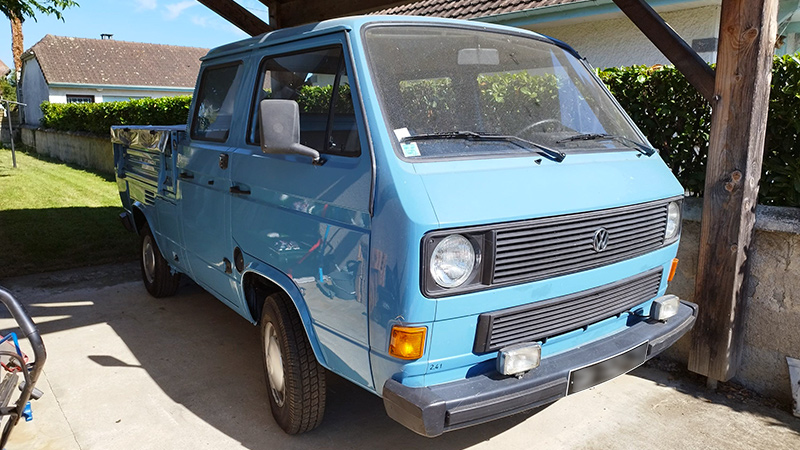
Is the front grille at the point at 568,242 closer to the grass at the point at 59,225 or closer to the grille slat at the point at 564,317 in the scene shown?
the grille slat at the point at 564,317

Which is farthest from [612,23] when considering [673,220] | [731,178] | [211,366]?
[211,366]

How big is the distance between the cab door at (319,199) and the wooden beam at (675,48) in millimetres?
2414

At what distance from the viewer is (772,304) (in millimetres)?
4125

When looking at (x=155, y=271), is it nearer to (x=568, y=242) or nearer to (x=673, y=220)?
(x=568, y=242)

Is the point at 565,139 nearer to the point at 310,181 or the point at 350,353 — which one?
the point at 310,181

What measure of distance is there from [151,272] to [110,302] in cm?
45

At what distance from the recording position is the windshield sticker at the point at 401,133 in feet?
9.41

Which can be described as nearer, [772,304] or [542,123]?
[542,123]

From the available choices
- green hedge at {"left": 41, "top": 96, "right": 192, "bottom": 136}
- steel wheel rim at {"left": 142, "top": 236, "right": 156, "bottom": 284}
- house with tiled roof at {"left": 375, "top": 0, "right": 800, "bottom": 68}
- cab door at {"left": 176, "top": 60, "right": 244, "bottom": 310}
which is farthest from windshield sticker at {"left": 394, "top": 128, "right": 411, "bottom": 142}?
green hedge at {"left": 41, "top": 96, "right": 192, "bottom": 136}

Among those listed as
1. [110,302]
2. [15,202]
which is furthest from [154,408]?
[15,202]

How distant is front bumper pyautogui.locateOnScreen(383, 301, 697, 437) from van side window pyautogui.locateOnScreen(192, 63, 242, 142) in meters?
2.29

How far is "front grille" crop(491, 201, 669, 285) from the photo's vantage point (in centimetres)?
272

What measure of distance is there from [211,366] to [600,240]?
292 cm

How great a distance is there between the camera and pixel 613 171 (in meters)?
3.23
